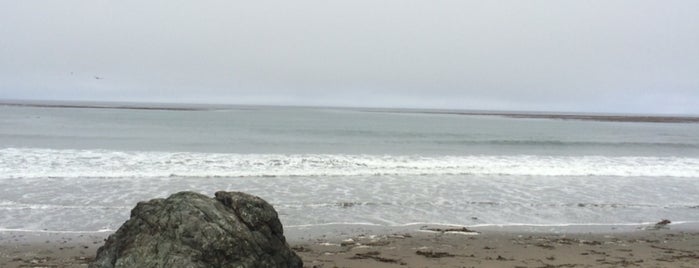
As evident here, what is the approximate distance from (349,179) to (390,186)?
176 cm

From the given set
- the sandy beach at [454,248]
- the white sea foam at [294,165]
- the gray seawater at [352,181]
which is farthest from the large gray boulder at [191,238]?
the white sea foam at [294,165]

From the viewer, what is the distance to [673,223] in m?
10.9

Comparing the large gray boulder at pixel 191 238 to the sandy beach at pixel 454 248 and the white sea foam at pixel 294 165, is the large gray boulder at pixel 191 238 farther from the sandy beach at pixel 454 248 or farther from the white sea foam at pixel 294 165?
the white sea foam at pixel 294 165

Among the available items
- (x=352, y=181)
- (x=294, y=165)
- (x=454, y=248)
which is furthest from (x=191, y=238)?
(x=294, y=165)

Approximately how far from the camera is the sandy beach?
733cm

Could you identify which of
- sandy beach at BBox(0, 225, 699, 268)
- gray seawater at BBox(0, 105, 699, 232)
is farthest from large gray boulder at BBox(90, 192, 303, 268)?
gray seawater at BBox(0, 105, 699, 232)

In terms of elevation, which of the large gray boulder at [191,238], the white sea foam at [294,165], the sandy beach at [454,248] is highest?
the large gray boulder at [191,238]

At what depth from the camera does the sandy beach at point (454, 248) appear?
7.33m

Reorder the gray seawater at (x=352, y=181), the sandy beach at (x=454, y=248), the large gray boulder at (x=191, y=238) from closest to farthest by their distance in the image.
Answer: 1. the large gray boulder at (x=191, y=238)
2. the sandy beach at (x=454, y=248)
3. the gray seawater at (x=352, y=181)

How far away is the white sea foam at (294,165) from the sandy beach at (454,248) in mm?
8553

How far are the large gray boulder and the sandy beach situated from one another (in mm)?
1633

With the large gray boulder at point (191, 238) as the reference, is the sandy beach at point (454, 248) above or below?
below

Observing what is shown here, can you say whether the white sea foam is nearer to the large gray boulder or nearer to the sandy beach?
the sandy beach

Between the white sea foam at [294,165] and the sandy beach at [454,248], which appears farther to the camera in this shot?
the white sea foam at [294,165]
